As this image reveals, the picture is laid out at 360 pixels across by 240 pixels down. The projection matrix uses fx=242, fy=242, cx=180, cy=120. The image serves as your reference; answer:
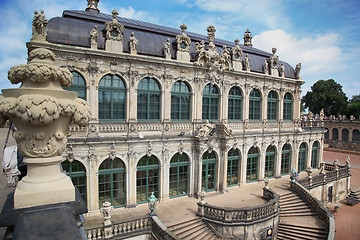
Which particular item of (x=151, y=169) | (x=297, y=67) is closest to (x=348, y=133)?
(x=297, y=67)

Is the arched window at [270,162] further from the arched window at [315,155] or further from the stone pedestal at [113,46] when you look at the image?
the stone pedestal at [113,46]

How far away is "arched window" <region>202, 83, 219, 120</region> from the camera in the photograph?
22344 millimetres

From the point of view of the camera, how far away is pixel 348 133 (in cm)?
5947

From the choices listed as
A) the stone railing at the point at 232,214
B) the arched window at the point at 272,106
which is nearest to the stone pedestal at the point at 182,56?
the arched window at the point at 272,106

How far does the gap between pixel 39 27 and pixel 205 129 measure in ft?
46.0

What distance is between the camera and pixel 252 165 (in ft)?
82.9

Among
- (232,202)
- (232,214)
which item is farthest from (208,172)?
(232,214)

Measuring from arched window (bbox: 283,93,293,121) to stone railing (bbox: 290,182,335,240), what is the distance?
8767mm

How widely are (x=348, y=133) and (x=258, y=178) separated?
47555 millimetres

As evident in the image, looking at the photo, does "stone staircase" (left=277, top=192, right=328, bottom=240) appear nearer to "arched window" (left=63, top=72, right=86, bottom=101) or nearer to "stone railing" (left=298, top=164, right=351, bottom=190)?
"stone railing" (left=298, top=164, right=351, bottom=190)

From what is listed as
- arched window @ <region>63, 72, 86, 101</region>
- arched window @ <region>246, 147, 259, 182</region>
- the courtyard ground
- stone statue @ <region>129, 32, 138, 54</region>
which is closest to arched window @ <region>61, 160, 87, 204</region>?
the courtyard ground

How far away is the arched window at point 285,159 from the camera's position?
27.7 metres

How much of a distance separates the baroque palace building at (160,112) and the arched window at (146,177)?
8 centimetres

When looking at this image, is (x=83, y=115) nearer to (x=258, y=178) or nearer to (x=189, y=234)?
(x=189, y=234)
